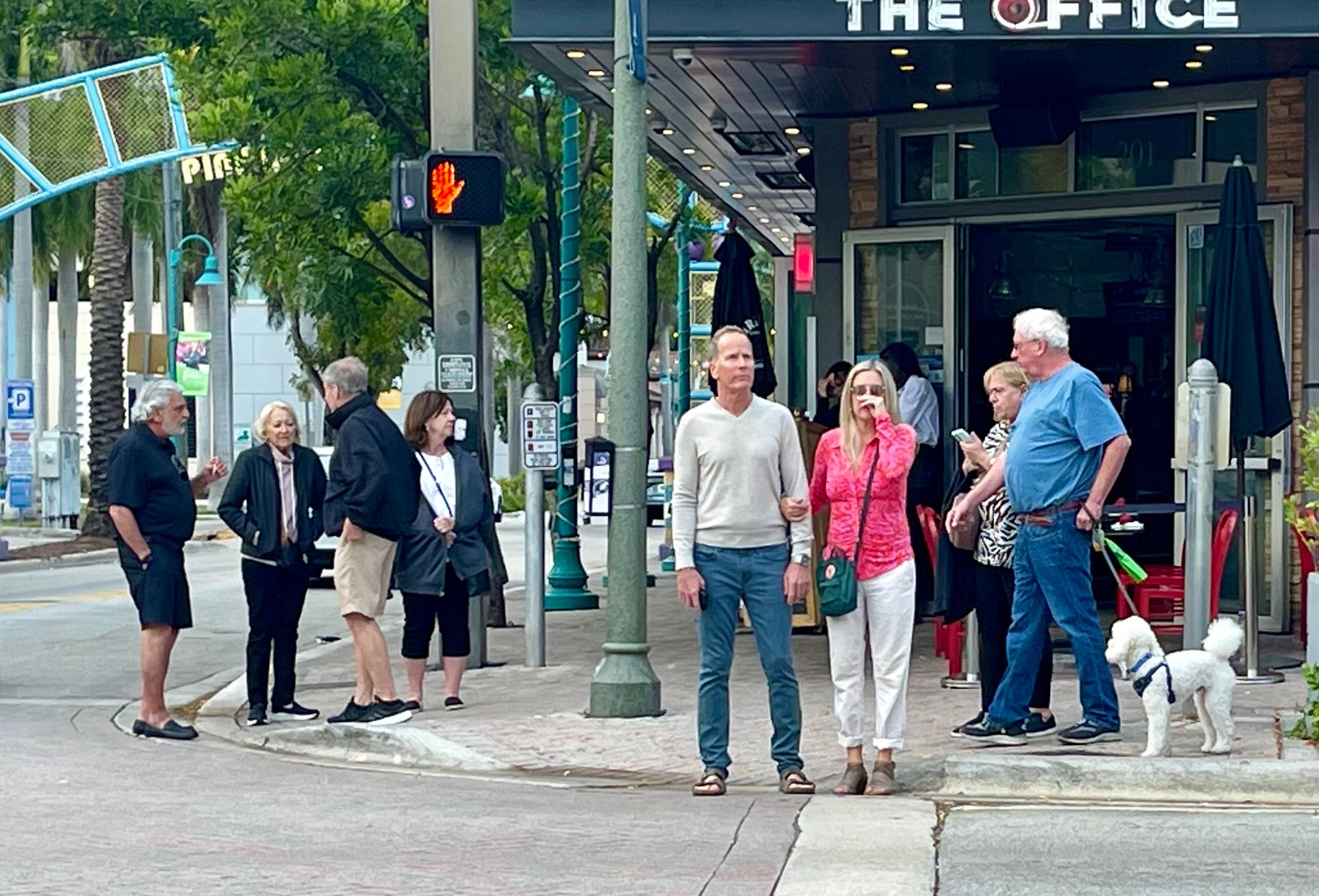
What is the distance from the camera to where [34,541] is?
32188mm

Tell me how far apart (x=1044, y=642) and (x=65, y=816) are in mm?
4376

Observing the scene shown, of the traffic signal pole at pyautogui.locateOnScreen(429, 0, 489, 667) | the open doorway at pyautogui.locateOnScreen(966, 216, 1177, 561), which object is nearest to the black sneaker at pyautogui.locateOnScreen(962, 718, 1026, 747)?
the traffic signal pole at pyautogui.locateOnScreen(429, 0, 489, 667)

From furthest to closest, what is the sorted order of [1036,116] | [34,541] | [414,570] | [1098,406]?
1. [34,541]
2. [1036,116]
3. [414,570]
4. [1098,406]

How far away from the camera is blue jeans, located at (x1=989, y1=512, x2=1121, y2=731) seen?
930 centimetres

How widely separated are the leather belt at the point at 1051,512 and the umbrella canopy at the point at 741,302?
25.0 ft

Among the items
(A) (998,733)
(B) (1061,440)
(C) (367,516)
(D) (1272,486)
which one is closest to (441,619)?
(C) (367,516)

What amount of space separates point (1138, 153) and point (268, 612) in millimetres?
7191

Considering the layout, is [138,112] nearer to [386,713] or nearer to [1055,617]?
[386,713]

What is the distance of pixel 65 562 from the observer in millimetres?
28641

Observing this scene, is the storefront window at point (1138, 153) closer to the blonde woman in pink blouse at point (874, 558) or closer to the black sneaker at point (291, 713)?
the blonde woman in pink blouse at point (874, 558)

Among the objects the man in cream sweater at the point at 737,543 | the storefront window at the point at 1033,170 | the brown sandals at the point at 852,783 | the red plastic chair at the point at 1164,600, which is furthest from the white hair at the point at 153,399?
the storefront window at the point at 1033,170

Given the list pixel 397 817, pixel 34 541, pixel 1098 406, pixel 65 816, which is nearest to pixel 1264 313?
pixel 1098 406

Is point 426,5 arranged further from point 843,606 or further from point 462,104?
point 843,606

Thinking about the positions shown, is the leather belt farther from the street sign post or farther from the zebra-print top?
the street sign post
